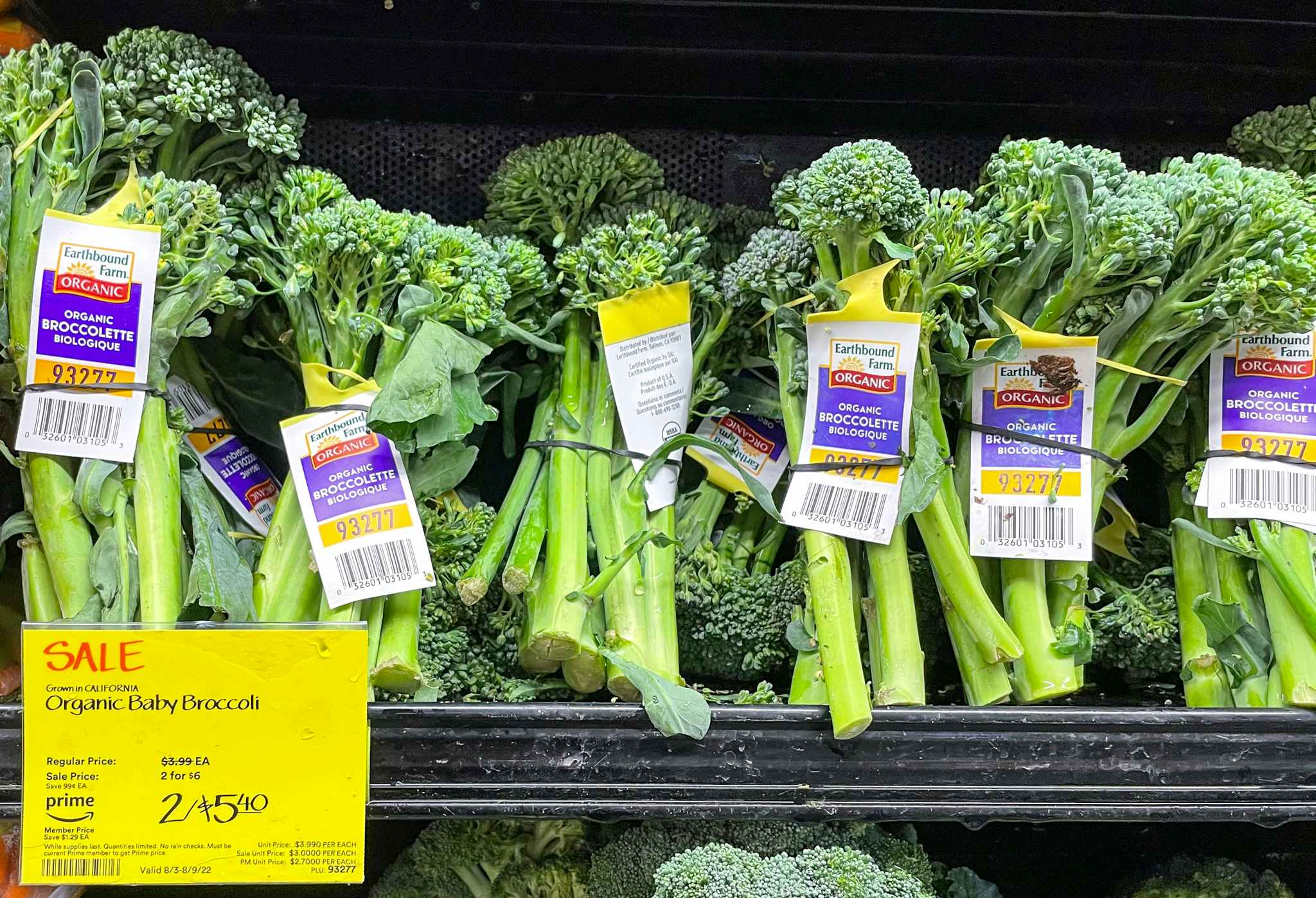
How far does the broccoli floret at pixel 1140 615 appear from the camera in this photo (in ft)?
3.59

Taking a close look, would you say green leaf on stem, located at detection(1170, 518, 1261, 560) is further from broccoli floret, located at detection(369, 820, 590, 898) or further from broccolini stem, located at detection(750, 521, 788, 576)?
broccoli floret, located at detection(369, 820, 590, 898)

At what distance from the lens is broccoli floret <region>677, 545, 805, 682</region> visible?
1.11 meters

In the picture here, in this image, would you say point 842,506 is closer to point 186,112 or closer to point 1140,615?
point 1140,615

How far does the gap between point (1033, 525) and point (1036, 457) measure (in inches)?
2.8

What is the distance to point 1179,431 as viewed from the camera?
115 cm

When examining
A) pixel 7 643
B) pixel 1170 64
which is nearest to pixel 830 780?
pixel 7 643

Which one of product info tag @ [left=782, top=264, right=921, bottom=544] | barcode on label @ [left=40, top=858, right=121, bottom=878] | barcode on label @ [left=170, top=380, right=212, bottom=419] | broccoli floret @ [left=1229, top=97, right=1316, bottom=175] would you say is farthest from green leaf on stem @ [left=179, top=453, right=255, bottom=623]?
broccoli floret @ [left=1229, top=97, right=1316, bottom=175]

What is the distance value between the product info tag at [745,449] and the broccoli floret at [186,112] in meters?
0.58

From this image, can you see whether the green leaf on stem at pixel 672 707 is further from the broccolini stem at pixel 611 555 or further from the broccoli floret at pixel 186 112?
the broccoli floret at pixel 186 112

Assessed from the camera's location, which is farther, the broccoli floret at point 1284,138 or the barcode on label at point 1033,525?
the broccoli floret at point 1284,138

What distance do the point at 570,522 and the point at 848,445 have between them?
1.02 feet

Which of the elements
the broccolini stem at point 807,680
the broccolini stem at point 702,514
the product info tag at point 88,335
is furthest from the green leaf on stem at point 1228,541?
the product info tag at point 88,335

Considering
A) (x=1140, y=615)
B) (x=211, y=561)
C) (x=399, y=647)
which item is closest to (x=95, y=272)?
(x=211, y=561)

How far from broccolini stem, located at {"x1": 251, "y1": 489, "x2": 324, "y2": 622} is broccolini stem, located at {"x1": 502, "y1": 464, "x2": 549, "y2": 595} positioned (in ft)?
0.63
